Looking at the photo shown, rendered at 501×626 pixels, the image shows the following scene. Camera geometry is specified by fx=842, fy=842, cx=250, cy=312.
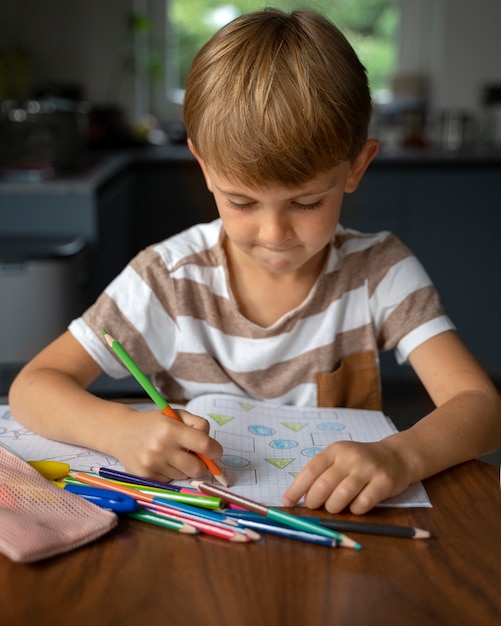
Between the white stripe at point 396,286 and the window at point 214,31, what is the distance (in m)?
3.06

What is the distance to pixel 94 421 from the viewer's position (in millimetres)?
840

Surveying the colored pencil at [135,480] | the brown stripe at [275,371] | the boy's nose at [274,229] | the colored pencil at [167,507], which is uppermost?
the boy's nose at [274,229]

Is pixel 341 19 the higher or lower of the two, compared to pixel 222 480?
higher

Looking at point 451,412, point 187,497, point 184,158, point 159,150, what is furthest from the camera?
point 159,150

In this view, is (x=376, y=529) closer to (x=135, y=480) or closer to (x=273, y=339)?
(x=135, y=480)

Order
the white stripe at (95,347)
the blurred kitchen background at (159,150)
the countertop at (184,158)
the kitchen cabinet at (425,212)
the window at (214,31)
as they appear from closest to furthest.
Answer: the white stripe at (95,347), the blurred kitchen background at (159,150), the countertop at (184,158), the kitchen cabinet at (425,212), the window at (214,31)

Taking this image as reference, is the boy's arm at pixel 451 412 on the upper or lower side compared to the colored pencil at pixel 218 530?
lower

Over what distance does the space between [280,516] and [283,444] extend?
18 cm

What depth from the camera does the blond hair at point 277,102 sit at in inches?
33.5

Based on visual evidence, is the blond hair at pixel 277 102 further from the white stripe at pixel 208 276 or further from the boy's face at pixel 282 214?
the white stripe at pixel 208 276

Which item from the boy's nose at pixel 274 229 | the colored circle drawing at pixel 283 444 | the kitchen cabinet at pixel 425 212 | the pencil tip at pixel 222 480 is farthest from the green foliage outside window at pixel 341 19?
the pencil tip at pixel 222 480

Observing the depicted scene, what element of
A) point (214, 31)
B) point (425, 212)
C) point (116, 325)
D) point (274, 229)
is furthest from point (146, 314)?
point (214, 31)

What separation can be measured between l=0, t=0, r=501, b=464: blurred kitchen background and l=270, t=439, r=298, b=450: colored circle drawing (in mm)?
547

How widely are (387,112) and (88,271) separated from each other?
214 centimetres
